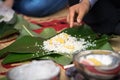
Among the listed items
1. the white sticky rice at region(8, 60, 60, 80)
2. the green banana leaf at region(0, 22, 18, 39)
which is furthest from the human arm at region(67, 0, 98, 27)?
the white sticky rice at region(8, 60, 60, 80)

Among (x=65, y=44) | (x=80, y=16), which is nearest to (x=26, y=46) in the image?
(x=65, y=44)

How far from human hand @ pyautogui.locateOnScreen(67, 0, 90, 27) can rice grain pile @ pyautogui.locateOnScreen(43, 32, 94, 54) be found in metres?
0.08

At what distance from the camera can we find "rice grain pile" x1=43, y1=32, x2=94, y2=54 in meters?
1.02

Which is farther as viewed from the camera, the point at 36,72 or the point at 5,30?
the point at 5,30

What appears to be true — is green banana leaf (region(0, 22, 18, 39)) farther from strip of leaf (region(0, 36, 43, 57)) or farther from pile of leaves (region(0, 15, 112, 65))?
strip of leaf (region(0, 36, 43, 57))

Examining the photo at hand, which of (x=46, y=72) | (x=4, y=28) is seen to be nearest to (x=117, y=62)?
(x=46, y=72)

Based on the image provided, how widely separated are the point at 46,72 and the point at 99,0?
66cm

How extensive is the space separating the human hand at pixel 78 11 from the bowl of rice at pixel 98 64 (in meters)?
0.38

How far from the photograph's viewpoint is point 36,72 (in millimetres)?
704

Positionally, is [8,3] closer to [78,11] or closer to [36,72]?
[78,11]

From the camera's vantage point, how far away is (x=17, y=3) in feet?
5.74

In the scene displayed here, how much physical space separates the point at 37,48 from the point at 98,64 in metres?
0.39

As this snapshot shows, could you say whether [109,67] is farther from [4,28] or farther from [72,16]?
[4,28]

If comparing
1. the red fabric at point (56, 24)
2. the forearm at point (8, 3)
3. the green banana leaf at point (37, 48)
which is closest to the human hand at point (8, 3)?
the forearm at point (8, 3)
